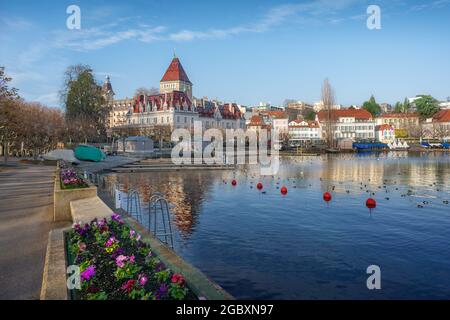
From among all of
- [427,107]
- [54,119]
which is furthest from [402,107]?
[54,119]

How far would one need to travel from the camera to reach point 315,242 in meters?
13.6

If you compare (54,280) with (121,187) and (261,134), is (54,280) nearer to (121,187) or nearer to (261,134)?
(121,187)

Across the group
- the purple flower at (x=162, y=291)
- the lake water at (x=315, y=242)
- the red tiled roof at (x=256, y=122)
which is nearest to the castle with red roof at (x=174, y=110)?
the red tiled roof at (x=256, y=122)

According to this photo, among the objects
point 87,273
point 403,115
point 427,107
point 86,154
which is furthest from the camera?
point 427,107

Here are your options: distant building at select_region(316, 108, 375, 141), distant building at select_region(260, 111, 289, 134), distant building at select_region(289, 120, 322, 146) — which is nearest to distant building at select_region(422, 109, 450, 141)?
distant building at select_region(316, 108, 375, 141)

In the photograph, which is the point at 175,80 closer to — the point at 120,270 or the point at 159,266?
the point at 159,266

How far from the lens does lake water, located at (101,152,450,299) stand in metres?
9.81

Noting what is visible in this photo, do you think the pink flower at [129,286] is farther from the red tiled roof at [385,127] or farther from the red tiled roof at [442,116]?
the red tiled roof at [442,116]

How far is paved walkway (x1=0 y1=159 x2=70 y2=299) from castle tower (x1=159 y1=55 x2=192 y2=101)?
10745cm

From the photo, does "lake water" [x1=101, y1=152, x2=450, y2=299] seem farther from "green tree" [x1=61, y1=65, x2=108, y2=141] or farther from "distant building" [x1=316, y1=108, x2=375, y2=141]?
"distant building" [x1=316, y1=108, x2=375, y2=141]

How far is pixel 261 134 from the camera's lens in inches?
4926

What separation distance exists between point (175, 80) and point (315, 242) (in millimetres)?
119593
